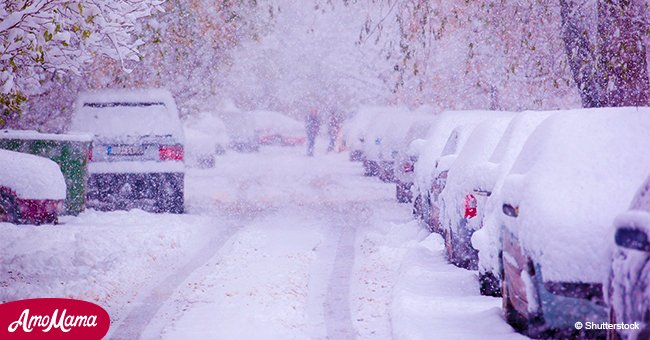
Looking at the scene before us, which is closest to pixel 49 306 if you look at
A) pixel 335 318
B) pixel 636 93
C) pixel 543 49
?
pixel 335 318

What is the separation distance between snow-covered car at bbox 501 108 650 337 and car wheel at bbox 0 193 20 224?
8.73 meters

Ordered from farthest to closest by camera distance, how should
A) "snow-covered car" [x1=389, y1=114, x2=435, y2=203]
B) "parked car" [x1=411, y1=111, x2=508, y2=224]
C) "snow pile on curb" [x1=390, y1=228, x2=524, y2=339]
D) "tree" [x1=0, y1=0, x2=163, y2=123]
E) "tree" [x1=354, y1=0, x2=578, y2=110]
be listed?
"snow-covered car" [x1=389, y1=114, x2=435, y2=203]
"parked car" [x1=411, y1=111, x2=508, y2=224]
"tree" [x1=354, y1=0, x2=578, y2=110]
"tree" [x1=0, y1=0, x2=163, y2=123]
"snow pile on curb" [x1=390, y1=228, x2=524, y2=339]

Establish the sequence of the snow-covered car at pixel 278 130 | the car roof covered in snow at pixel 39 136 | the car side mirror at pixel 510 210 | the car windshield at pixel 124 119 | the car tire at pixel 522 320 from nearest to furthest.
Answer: the car tire at pixel 522 320
the car side mirror at pixel 510 210
the car roof covered in snow at pixel 39 136
the car windshield at pixel 124 119
the snow-covered car at pixel 278 130

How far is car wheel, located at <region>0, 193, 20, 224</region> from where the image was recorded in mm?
14789

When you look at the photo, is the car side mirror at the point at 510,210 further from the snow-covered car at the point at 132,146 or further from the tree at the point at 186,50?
the snow-covered car at the point at 132,146

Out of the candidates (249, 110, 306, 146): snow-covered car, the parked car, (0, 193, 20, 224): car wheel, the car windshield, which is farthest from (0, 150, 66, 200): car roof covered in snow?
(249, 110, 306, 146): snow-covered car

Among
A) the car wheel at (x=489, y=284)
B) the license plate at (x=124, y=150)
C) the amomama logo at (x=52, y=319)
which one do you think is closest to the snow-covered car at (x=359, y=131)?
the license plate at (x=124, y=150)

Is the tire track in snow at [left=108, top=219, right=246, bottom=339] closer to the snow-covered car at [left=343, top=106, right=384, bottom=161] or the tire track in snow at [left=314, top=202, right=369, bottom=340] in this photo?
the tire track in snow at [left=314, top=202, right=369, bottom=340]

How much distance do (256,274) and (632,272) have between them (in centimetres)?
667

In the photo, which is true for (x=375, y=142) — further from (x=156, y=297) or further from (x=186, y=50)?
(x=156, y=297)

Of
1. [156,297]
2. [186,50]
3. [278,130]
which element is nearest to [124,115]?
[186,50]

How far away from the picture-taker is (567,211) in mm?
7059

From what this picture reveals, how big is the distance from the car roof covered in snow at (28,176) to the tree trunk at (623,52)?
8036mm

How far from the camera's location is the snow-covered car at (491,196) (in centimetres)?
913
